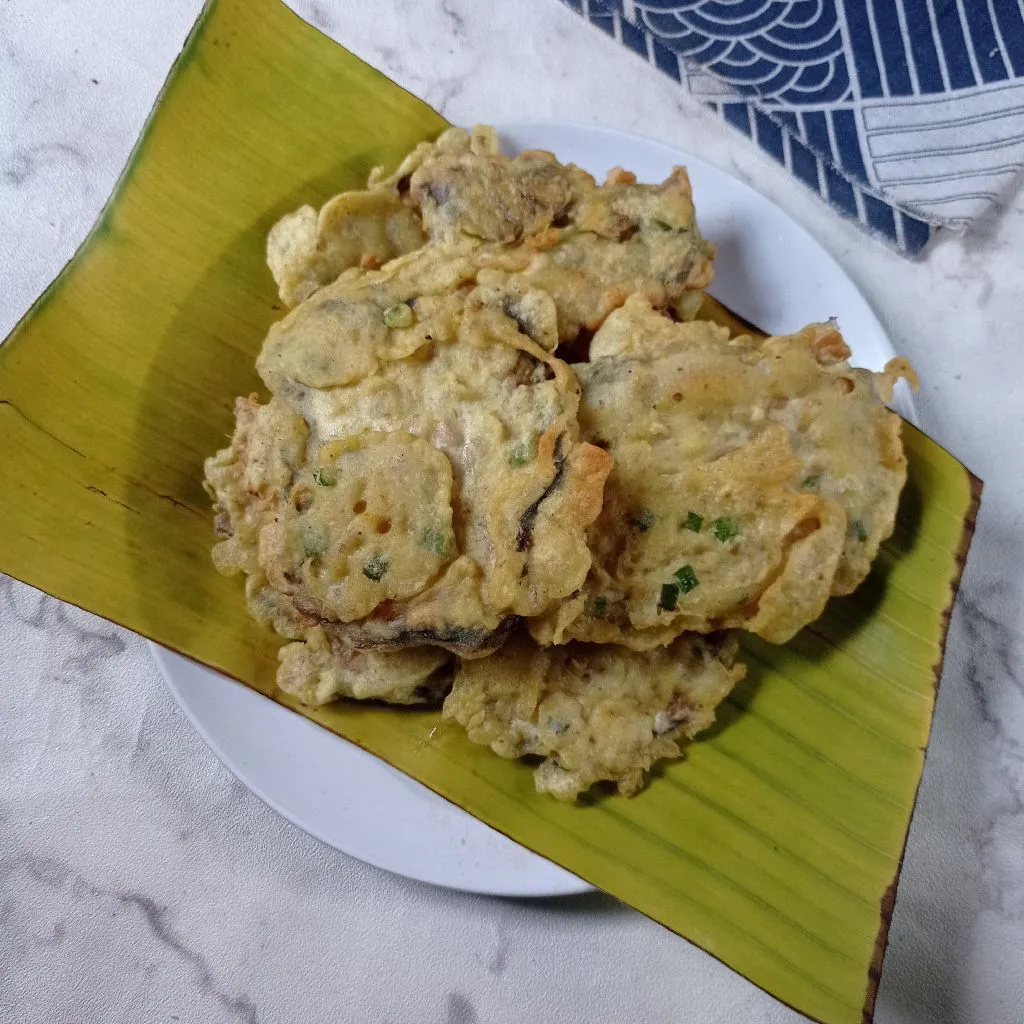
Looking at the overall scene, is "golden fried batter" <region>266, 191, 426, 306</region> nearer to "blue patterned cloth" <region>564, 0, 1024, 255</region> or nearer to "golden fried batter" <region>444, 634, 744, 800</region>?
"golden fried batter" <region>444, 634, 744, 800</region>

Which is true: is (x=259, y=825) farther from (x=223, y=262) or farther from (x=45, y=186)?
(x=45, y=186)

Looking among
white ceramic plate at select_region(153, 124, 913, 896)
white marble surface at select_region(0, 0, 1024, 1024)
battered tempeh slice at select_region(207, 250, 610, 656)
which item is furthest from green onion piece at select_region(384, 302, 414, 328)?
white marble surface at select_region(0, 0, 1024, 1024)

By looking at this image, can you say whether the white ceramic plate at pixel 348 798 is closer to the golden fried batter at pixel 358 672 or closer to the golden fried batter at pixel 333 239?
the golden fried batter at pixel 358 672

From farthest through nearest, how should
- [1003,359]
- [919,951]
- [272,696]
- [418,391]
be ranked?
[1003,359], [919,951], [272,696], [418,391]

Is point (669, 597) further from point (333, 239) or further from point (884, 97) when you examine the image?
point (884, 97)

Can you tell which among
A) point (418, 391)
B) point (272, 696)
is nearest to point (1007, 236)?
point (418, 391)

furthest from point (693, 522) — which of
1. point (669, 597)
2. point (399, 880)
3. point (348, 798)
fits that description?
point (399, 880)

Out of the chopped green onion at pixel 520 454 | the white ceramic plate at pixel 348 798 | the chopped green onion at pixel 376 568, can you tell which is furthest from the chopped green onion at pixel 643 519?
the white ceramic plate at pixel 348 798
